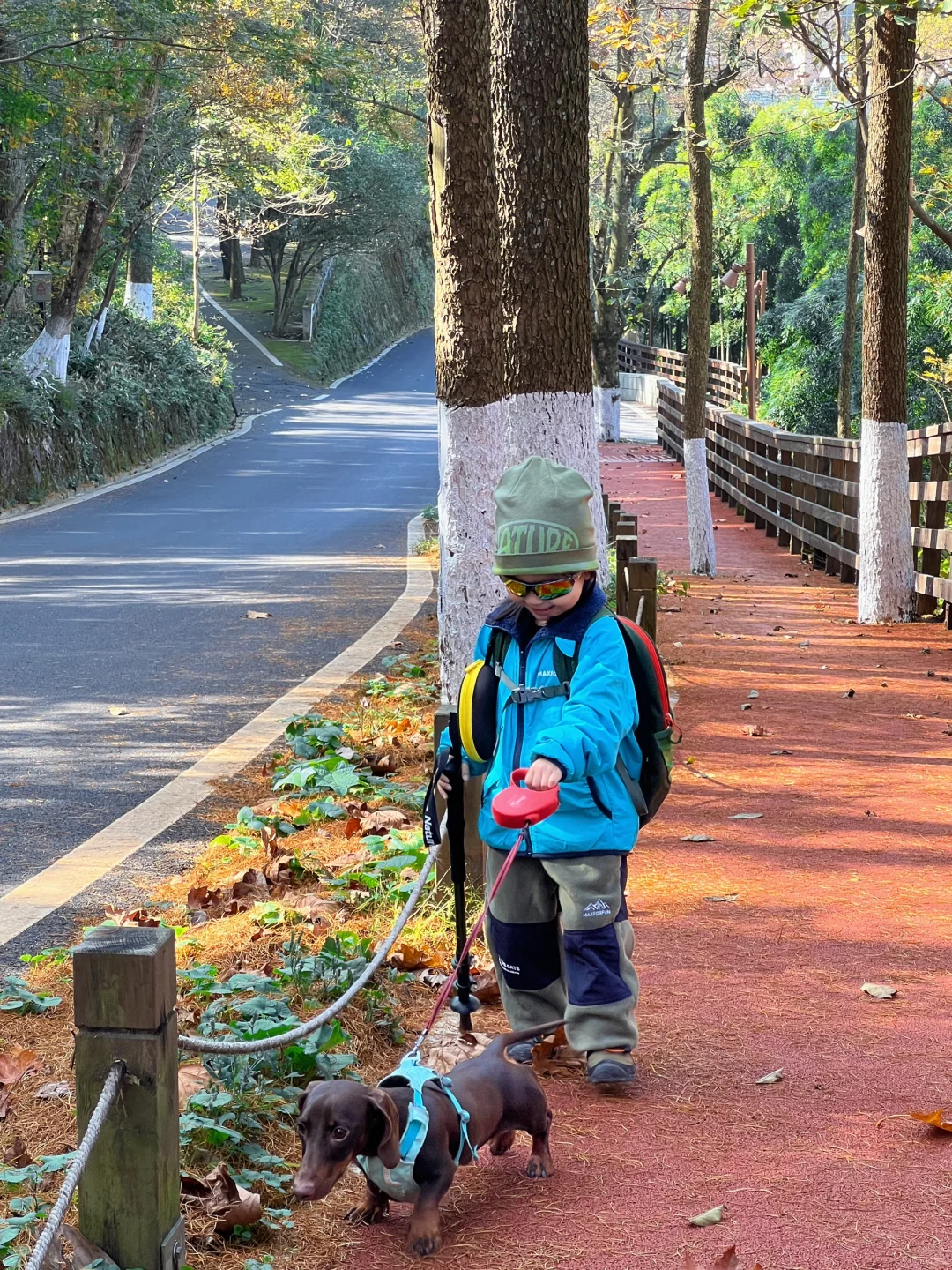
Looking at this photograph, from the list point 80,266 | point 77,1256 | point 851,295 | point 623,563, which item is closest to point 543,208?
point 623,563

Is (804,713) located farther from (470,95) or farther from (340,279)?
(340,279)

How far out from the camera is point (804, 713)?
910 cm

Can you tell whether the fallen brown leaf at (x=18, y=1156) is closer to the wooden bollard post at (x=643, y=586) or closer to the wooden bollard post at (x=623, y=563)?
the wooden bollard post at (x=643, y=586)

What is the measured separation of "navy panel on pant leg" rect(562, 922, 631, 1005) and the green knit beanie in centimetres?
92

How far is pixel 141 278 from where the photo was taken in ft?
118

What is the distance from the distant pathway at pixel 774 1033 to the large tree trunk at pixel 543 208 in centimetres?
204

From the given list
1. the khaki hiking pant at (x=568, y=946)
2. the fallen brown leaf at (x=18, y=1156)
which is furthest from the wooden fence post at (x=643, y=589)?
the fallen brown leaf at (x=18, y=1156)

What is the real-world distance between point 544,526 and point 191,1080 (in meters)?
1.68

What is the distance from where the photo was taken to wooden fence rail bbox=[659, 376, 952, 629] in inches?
487

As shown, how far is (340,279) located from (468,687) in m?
56.5

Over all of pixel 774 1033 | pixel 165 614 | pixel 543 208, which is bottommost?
pixel 774 1033

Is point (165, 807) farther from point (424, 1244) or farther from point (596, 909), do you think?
point (424, 1244)

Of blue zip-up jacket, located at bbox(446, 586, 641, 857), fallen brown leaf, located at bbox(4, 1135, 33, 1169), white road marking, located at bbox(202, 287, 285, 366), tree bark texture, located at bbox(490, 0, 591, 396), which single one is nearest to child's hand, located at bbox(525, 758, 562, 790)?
blue zip-up jacket, located at bbox(446, 586, 641, 857)

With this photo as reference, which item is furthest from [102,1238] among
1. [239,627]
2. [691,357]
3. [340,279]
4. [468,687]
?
[340,279]
